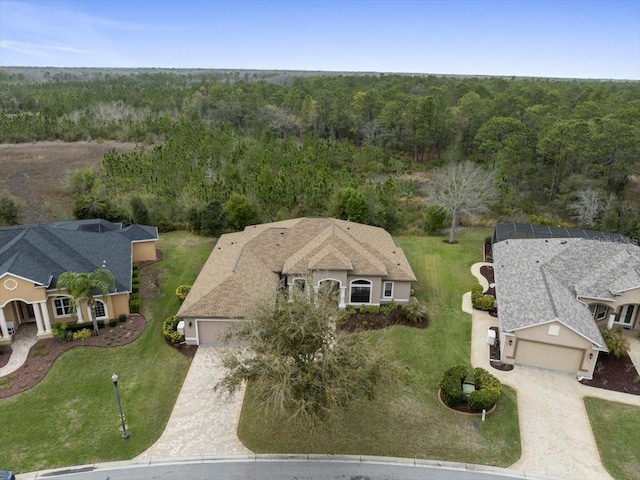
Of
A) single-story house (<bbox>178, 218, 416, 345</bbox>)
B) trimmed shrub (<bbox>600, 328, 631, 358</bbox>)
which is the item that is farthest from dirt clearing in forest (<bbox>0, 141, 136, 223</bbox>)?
trimmed shrub (<bbox>600, 328, 631, 358</bbox>)

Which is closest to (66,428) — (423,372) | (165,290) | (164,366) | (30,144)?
(164,366)

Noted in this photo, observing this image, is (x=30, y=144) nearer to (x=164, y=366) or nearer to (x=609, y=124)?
(x=164, y=366)

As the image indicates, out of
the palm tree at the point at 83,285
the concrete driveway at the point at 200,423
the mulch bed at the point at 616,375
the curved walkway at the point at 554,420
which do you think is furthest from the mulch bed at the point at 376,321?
the palm tree at the point at 83,285

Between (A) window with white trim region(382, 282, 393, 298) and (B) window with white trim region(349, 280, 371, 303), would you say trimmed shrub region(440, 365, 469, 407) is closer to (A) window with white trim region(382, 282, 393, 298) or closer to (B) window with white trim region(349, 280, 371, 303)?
(A) window with white trim region(382, 282, 393, 298)

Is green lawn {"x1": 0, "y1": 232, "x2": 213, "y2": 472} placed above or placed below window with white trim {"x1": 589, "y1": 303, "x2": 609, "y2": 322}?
below

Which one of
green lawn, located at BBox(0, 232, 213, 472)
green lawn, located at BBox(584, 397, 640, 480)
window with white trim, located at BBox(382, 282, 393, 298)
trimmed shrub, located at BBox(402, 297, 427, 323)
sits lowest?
green lawn, located at BBox(0, 232, 213, 472)

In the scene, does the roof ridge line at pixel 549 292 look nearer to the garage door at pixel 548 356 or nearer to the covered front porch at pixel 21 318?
the garage door at pixel 548 356
